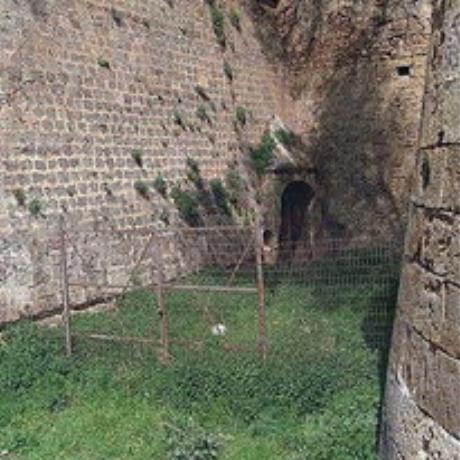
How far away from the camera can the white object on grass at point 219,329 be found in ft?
27.2

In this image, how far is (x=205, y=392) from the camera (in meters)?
6.68

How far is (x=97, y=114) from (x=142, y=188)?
1347 millimetres

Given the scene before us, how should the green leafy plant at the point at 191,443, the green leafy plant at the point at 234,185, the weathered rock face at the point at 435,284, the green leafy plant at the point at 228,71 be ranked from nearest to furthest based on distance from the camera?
the weathered rock face at the point at 435,284 < the green leafy plant at the point at 191,443 < the green leafy plant at the point at 234,185 < the green leafy plant at the point at 228,71

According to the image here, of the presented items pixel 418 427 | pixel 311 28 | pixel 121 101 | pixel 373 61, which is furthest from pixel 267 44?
pixel 418 427

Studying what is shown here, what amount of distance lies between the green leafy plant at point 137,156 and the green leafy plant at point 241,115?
341cm

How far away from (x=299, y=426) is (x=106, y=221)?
16.3ft

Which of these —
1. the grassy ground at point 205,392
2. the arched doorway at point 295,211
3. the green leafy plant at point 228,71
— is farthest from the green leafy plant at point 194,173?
the grassy ground at point 205,392

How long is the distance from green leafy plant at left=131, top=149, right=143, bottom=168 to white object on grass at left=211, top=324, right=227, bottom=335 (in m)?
3.43

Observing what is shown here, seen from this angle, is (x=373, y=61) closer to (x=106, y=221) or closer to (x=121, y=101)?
(x=121, y=101)

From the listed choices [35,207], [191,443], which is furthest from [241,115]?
[191,443]

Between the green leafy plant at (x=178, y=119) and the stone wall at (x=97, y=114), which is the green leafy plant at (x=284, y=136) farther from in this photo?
the green leafy plant at (x=178, y=119)

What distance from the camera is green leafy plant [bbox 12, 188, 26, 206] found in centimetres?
871

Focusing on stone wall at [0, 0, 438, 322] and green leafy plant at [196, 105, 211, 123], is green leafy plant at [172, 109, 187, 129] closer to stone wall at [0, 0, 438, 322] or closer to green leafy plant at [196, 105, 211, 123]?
stone wall at [0, 0, 438, 322]

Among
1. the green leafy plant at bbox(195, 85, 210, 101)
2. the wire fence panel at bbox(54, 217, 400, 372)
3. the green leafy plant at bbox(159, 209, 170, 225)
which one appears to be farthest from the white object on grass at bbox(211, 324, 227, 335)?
the green leafy plant at bbox(195, 85, 210, 101)
